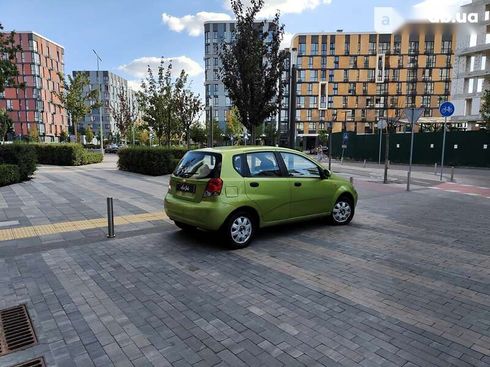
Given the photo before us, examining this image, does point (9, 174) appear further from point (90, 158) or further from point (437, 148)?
point (437, 148)

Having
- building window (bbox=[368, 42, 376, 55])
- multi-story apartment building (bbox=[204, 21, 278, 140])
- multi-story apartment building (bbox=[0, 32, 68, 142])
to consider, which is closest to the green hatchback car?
building window (bbox=[368, 42, 376, 55])

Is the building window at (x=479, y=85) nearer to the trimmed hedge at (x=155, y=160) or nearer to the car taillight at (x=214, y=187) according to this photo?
the trimmed hedge at (x=155, y=160)

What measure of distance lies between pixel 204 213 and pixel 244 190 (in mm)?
740

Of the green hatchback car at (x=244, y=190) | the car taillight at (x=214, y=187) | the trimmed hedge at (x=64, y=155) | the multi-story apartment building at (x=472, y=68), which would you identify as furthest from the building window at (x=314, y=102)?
the car taillight at (x=214, y=187)

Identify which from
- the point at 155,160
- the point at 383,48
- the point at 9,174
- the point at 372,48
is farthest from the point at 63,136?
the point at 9,174

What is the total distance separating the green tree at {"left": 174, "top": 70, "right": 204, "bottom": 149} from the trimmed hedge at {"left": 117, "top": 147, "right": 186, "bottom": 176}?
386cm

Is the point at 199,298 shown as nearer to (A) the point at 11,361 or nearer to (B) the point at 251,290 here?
(B) the point at 251,290

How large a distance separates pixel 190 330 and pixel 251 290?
42.4 inches

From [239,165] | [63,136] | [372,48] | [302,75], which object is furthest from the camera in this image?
[63,136]

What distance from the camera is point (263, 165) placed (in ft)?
20.8

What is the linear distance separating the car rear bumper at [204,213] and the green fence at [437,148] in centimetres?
2610

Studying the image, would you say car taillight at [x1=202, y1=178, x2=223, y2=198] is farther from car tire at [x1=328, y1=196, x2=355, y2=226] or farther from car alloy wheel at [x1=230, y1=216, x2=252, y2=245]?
car tire at [x1=328, y1=196, x2=355, y2=226]

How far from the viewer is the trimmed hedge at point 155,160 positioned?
1739 cm

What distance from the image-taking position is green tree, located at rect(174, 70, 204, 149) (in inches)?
861
